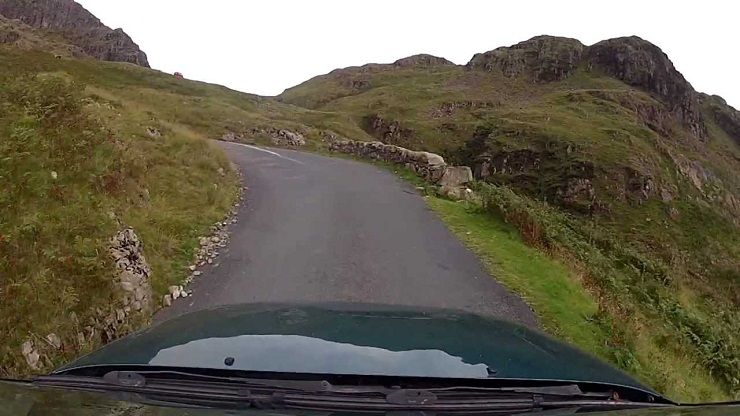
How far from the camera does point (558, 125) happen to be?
6725 centimetres

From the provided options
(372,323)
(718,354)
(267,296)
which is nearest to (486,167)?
(718,354)

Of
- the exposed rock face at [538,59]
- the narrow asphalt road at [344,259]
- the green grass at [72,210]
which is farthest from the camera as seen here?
the exposed rock face at [538,59]

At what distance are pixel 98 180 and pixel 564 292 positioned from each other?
7.35 meters

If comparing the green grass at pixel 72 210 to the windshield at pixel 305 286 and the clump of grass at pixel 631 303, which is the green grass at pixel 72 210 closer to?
the windshield at pixel 305 286

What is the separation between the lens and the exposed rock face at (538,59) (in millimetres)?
106938

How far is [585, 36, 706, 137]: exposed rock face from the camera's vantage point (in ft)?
337

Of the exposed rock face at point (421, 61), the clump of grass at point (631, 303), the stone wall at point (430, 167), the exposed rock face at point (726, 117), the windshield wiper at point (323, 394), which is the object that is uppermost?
the exposed rock face at point (421, 61)

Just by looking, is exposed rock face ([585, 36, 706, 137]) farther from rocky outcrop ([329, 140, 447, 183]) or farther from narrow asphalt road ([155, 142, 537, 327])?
narrow asphalt road ([155, 142, 537, 327])

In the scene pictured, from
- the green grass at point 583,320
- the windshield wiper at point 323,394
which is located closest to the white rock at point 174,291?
the green grass at point 583,320

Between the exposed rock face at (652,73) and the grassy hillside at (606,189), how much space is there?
2064 millimetres

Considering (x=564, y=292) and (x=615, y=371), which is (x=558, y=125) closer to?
(x=564, y=292)

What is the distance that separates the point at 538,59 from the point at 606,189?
66236mm

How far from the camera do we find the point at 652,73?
10350 centimetres

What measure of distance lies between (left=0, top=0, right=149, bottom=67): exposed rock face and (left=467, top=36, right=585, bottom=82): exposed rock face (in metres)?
65.1
